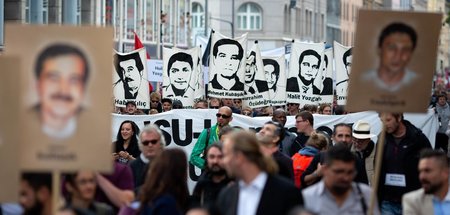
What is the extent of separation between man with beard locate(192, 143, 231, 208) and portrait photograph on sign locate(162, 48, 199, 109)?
16128 millimetres

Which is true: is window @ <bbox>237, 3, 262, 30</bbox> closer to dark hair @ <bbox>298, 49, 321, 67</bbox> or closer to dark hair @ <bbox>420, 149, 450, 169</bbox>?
dark hair @ <bbox>298, 49, 321, 67</bbox>

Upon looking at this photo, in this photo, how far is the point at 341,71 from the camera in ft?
90.1

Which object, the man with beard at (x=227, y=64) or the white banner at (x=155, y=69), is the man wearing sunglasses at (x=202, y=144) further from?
the white banner at (x=155, y=69)

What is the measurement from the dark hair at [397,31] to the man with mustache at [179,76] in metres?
17.7

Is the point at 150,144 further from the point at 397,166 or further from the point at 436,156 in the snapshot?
the point at 436,156

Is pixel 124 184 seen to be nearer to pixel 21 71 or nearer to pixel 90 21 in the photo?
pixel 21 71

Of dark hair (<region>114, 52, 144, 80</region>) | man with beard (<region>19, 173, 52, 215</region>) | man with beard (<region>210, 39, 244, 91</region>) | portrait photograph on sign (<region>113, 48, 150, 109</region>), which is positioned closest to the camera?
man with beard (<region>19, 173, 52, 215</region>)

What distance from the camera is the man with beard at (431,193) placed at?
10578mm

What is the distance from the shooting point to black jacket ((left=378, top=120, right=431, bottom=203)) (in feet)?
43.2

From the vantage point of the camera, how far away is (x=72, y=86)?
9.28m

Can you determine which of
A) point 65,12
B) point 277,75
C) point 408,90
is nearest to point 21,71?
point 408,90

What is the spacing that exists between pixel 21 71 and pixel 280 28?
85546 mm

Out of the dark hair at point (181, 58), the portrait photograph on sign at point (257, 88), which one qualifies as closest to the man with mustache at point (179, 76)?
the dark hair at point (181, 58)

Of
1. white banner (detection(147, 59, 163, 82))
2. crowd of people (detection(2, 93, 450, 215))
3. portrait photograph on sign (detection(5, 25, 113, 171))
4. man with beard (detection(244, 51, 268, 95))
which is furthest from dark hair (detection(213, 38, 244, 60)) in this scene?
portrait photograph on sign (detection(5, 25, 113, 171))
